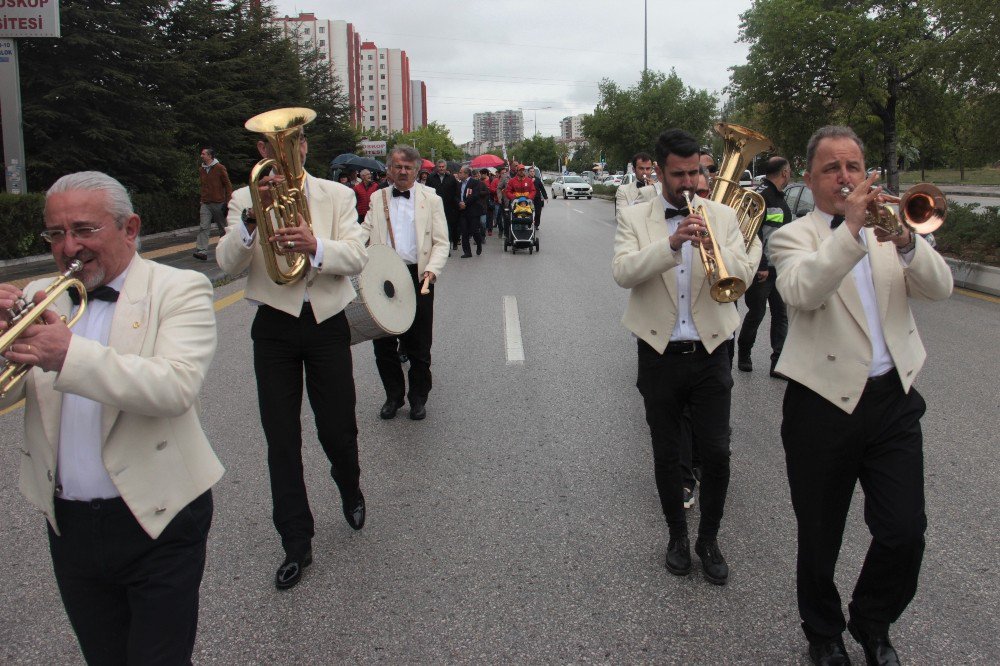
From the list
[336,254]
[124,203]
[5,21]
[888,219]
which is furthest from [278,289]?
[5,21]

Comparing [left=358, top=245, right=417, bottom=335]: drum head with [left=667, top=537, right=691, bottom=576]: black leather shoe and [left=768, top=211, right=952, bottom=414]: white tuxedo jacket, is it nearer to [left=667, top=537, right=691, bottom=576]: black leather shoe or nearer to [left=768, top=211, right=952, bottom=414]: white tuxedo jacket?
[left=667, top=537, right=691, bottom=576]: black leather shoe

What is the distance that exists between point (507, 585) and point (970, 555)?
2.17 m

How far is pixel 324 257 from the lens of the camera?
363 centimetres

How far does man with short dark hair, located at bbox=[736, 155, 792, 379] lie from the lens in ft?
22.0

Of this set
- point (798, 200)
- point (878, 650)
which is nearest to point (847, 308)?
point (878, 650)

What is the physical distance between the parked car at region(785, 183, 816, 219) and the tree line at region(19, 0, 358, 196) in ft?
48.4

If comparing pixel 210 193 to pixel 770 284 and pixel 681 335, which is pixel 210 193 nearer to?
pixel 770 284

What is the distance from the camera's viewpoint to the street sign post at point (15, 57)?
1409cm

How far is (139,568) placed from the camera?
2.22 meters

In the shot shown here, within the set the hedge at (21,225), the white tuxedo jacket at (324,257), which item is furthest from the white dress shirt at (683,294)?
the hedge at (21,225)

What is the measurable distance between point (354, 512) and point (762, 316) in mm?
4342

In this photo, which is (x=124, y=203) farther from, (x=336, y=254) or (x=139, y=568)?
(x=336, y=254)

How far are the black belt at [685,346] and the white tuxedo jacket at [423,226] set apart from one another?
2714mm

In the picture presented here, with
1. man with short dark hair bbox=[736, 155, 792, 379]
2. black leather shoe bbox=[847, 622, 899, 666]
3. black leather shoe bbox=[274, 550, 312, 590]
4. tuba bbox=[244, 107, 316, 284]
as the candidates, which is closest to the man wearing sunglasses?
tuba bbox=[244, 107, 316, 284]
